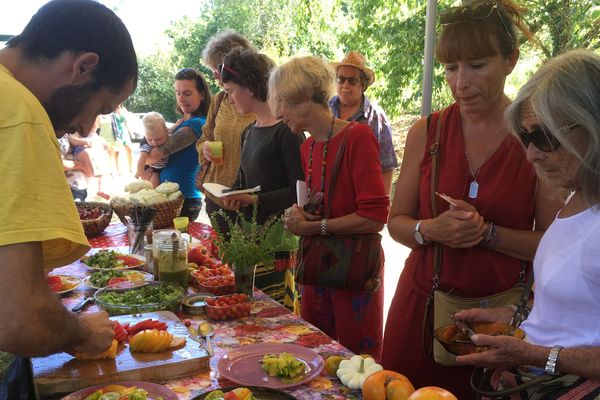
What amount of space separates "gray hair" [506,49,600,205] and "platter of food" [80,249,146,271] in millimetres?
2066

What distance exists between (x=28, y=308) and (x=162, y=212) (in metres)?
2.45

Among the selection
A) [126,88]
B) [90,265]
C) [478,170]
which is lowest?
[90,265]

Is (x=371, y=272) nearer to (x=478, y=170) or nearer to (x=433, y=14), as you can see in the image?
(x=478, y=170)

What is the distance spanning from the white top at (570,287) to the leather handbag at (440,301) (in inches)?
13.1

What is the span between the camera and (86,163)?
6152 millimetres

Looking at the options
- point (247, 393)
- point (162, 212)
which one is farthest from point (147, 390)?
point (162, 212)

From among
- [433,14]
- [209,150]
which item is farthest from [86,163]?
[433,14]

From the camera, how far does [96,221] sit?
3.48 m

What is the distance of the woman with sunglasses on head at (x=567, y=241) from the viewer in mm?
1382

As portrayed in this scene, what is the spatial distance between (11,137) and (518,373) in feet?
4.53

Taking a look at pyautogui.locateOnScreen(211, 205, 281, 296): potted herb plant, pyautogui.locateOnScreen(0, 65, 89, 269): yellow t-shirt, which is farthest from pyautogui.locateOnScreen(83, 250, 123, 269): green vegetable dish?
pyautogui.locateOnScreen(0, 65, 89, 269): yellow t-shirt

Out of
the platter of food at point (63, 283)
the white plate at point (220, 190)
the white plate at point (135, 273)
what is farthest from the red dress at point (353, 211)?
the platter of food at point (63, 283)

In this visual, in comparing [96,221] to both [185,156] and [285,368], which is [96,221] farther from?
[285,368]

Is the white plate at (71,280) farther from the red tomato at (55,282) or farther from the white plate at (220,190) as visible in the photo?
the white plate at (220,190)
